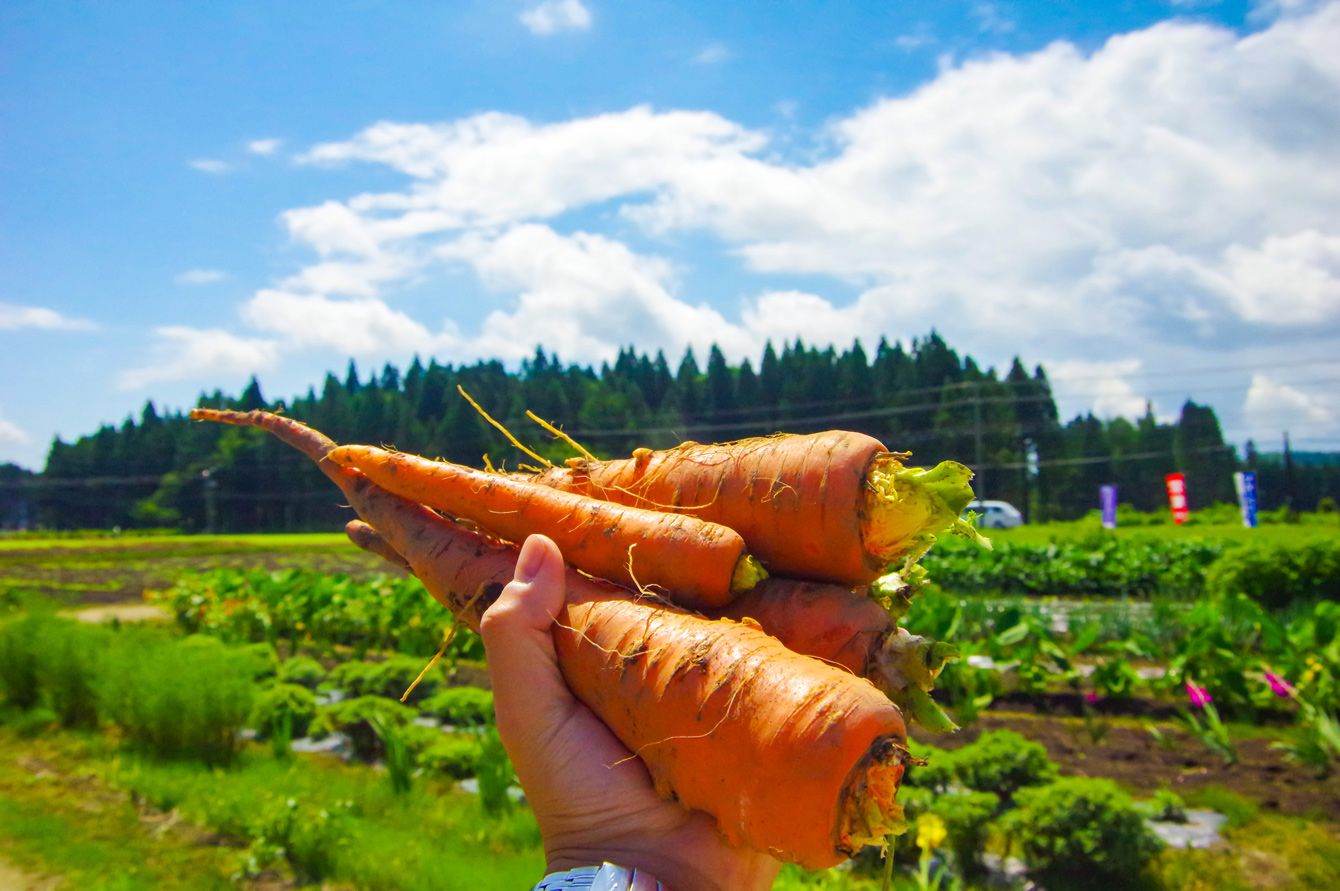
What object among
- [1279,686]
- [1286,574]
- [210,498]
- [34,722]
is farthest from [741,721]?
[210,498]

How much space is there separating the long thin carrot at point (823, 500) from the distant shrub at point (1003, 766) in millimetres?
4223

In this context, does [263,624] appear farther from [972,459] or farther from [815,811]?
[972,459]

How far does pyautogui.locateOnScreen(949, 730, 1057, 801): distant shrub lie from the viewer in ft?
18.9

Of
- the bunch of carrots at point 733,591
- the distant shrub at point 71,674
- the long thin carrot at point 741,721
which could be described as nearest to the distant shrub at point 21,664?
the distant shrub at point 71,674

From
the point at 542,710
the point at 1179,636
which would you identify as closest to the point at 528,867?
the point at 542,710

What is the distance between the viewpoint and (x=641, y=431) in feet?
176

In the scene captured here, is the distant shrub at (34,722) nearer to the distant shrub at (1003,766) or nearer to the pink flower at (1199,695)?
the distant shrub at (1003,766)

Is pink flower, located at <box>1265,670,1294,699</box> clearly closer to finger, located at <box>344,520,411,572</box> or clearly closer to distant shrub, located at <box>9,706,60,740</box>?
finger, located at <box>344,520,411,572</box>

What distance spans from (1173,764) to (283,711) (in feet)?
25.8

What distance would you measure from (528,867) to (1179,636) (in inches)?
351

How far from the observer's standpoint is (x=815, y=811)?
1600 millimetres

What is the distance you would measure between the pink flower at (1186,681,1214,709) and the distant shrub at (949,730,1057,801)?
2081 mm

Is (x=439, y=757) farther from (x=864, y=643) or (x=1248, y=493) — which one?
(x=1248, y=493)

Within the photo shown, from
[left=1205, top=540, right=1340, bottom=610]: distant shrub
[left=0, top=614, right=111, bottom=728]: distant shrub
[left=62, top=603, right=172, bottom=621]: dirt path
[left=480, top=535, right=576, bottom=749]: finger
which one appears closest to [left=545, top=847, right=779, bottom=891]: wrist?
[left=480, top=535, right=576, bottom=749]: finger
